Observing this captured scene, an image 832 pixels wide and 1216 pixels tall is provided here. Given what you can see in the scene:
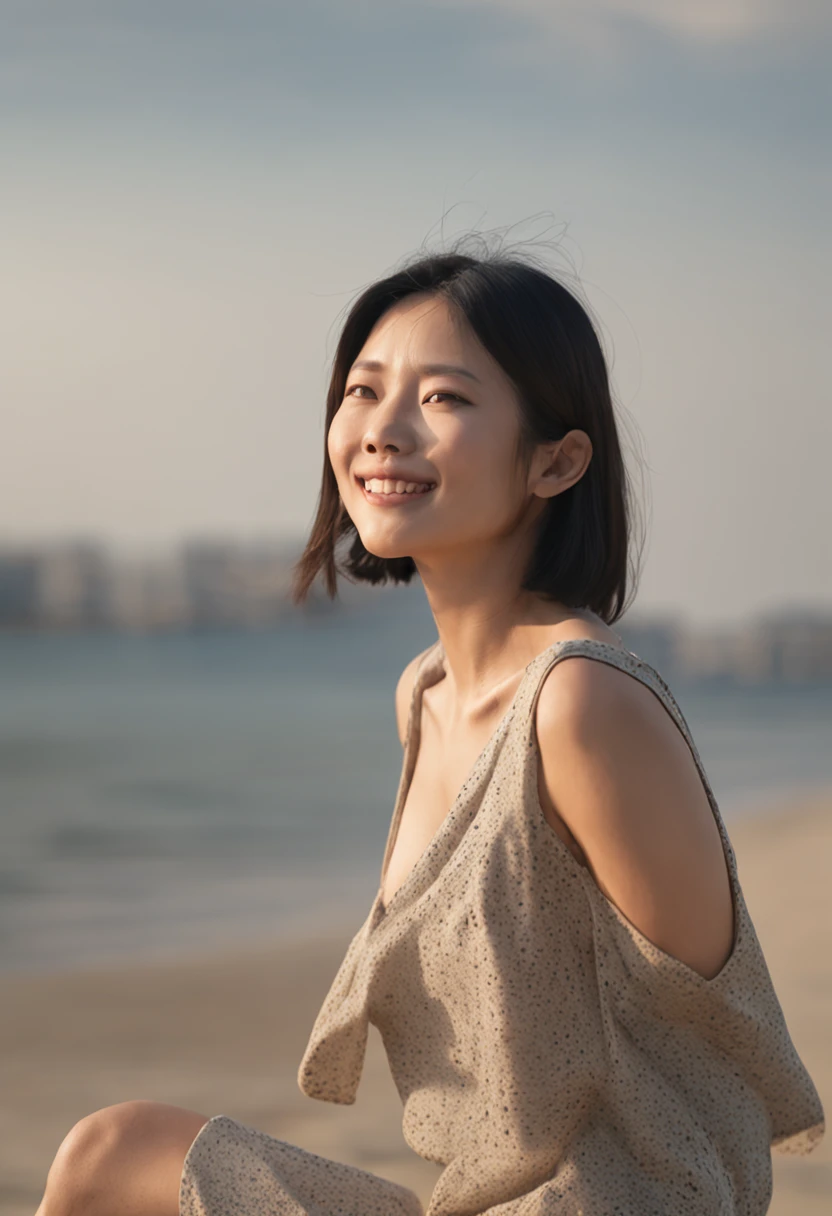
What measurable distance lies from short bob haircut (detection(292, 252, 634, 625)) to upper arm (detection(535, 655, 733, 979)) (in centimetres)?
30

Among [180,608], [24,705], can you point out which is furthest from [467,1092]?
[180,608]

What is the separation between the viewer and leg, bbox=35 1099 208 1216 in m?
1.57

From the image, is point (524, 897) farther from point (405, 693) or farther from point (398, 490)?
point (405, 693)

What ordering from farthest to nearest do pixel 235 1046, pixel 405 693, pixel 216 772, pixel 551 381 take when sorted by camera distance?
1. pixel 216 772
2. pixel 235 1046
3. pixel 405 693
4. pixel 551 381

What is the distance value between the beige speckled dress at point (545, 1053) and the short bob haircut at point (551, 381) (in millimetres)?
257

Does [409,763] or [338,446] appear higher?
[338,446]

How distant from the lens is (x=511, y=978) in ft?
4.83

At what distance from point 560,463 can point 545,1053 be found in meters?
0.68

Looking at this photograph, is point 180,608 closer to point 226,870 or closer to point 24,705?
point 24,705

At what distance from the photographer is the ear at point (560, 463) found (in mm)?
1714

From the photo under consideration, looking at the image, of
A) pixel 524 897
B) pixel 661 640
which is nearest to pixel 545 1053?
pixel 524 897

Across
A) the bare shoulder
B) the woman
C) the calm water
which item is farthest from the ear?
the calm water

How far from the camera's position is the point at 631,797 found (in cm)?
144

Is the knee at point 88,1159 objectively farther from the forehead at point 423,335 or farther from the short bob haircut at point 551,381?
the forehead at point 423,335
